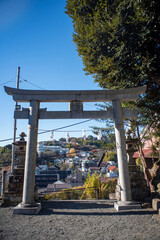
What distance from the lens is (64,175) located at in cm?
6612

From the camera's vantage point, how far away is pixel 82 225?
420 cm

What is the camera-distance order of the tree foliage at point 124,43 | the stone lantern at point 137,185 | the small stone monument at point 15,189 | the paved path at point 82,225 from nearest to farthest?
the paved path at point 82,225
the small stone monument at point 15,189
the stone lantern at point 137,185
the tree foliage at point 124,43

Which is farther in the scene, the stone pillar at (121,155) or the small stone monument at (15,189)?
the small stone monument at (15,189)

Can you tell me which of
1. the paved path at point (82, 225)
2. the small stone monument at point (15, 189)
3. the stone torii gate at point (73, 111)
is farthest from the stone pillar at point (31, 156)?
the small stone monument at point (15, 189)

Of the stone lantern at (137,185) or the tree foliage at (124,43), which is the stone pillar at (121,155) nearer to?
the stone lantern at (137,185)

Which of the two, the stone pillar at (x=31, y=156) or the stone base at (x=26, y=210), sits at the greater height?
the stone pillar at (x=31, y=156)

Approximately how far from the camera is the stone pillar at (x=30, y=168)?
16.8 ft

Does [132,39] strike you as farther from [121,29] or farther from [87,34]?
[87,34]

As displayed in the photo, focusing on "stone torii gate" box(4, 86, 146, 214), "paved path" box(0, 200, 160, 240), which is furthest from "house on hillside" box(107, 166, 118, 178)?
"paved path" box(0, 200, 160, 240)

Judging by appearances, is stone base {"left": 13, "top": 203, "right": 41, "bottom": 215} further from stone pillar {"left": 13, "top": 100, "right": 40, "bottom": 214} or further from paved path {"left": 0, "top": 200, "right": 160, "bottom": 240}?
paved path {"left": 0, "top": 200, "right": 160, "bottom": 240}

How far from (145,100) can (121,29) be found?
446 cm

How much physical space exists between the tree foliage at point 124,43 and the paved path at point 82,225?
6.54 m

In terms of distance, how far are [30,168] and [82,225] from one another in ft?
8.80

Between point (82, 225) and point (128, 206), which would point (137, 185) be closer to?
point (128, 206)
